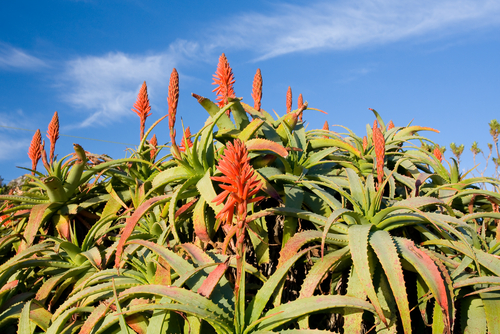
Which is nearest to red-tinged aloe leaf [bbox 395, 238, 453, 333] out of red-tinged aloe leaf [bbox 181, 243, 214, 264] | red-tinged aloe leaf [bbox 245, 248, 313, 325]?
red-tinged aloe leaf [bbox 245, 248, 313, 325]

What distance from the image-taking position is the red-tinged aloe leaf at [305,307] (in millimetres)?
1484

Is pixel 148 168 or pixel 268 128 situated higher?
pixel 268 128

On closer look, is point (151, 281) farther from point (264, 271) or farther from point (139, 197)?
point (139, 197)

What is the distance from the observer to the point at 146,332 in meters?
1.73

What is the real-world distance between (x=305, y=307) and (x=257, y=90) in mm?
1603

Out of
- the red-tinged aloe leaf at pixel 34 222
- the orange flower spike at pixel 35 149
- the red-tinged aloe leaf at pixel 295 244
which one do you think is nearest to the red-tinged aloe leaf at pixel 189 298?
the red-tinged aloe leaf at pixel 295 244

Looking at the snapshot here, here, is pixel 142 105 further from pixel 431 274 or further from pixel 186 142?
pixel 431 274

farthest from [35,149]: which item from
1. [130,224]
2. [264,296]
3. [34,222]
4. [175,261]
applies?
[264,296]

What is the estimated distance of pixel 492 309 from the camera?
5.58 feet

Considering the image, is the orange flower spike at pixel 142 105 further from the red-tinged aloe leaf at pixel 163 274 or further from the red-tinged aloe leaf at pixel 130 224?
the red-tinged aloe leaf at pixel 163 274

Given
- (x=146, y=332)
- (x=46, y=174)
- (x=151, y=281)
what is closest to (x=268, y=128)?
(x=151, y=281)

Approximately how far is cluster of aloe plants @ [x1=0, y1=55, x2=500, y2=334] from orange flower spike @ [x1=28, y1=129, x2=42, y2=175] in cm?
1

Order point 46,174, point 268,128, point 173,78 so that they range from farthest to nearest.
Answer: point 46,174 → point 268,128 → point 173,78

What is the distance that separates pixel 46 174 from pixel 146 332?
6.99 ft
